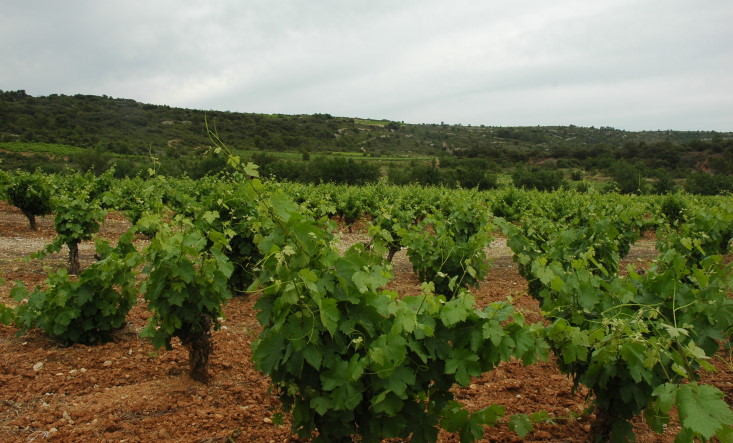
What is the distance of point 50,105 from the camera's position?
217 ft

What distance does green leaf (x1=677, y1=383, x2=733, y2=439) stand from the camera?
1754 millimetres

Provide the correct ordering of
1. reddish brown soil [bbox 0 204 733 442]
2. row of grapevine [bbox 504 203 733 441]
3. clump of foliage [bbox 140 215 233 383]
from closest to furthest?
row of grapevine [bbox 504 203 733 441]
reddish brown soil [bbox 0 204 733 442]
clump of foliage [bbox 140 215 233 383]

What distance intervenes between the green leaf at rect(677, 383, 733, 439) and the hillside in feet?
121

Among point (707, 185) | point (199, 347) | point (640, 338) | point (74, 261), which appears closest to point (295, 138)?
point (707, 185)

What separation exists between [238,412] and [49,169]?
4239cm

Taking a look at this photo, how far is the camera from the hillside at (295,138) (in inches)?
2061

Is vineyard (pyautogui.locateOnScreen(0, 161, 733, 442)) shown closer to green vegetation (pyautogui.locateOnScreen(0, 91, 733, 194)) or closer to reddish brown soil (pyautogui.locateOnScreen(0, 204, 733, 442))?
reddish brown soil (pyautogui.locateOnScreen(0, 204, 733, 442))

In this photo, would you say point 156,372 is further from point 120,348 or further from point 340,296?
point 340,296

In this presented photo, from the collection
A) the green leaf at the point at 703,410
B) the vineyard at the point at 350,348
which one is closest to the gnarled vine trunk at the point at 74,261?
the vineyard at the point at 350,348

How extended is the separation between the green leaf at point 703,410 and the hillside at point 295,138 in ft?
121

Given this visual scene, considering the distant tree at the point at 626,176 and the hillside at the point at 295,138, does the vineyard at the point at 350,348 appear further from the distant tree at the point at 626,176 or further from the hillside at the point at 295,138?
the distant tree at the point at 626,176

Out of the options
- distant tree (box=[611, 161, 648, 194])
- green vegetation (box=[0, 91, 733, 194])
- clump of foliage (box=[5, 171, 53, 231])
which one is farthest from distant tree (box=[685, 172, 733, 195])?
clump of foliage (box=[5, 171, 53, 231])

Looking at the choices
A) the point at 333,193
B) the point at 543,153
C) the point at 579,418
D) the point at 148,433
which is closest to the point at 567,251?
the point at 579,418

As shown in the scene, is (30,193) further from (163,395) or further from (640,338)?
(640,338)
